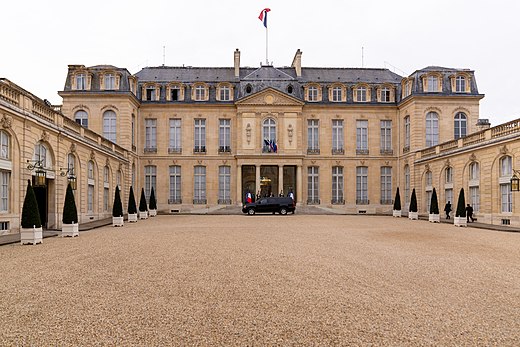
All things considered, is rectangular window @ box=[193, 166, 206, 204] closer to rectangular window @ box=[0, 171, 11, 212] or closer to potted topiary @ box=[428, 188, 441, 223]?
potted topiary @ box=[428, 188, 441, 223]

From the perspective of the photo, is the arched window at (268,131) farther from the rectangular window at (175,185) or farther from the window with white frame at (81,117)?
the window with white frame at (81,117)

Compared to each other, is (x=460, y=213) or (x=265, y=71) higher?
(x=265, y=71)

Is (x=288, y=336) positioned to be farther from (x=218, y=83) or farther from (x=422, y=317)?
(x=218, y=83)

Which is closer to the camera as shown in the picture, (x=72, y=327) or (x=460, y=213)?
(x=72, y=327)

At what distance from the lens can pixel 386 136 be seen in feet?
133

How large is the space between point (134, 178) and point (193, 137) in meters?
5.33

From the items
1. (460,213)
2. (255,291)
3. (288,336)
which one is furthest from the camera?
(460,213)

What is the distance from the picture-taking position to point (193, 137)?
40438 millimetres

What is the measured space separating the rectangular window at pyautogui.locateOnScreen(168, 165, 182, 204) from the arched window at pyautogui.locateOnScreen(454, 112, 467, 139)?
2020 centimetres

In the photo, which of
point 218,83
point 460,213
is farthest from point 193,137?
point 460,213

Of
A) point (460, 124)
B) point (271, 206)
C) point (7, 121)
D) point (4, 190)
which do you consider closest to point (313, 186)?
point (271, 206)

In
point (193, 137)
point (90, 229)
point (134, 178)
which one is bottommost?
point (90, 229)

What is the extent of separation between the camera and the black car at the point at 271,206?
34625 mm

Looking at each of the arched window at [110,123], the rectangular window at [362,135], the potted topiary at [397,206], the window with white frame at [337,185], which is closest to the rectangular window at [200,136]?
the arched window at [110,123]
